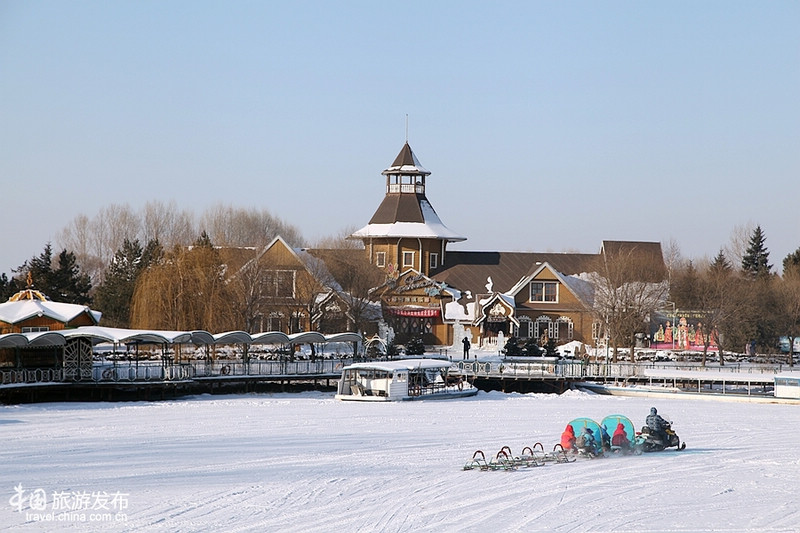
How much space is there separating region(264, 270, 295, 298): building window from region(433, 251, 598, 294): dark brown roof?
591 inches

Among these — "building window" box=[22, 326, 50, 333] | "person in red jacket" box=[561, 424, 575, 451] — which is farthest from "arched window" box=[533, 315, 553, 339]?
"person in red jacket" box=[561, 424, 575, 451]

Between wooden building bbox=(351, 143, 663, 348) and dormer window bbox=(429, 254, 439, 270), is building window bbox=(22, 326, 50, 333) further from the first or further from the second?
dormer window bbox=(429, 254, 439, 270)

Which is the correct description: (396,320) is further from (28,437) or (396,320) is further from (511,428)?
(28,437)

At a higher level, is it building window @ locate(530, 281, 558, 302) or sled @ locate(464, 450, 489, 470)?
building window @ locate(530, 281, 558, 302)

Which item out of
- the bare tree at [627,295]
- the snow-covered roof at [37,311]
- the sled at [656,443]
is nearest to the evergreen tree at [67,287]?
the snow-covered roof at [37,311]

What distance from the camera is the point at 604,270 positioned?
214 ft

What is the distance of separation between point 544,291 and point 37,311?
114ft

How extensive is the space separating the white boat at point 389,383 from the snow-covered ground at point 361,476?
5.74m

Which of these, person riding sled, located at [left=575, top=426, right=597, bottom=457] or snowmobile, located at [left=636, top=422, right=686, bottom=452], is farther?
snowmobile, located at [left=636, top=422, right=686, bottom=452]

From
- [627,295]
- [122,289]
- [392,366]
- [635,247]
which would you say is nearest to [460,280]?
[635,247]

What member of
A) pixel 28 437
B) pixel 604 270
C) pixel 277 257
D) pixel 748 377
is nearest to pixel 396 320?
pixel 277 257

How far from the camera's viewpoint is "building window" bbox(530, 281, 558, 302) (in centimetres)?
6819

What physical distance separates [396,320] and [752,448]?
41.2 m

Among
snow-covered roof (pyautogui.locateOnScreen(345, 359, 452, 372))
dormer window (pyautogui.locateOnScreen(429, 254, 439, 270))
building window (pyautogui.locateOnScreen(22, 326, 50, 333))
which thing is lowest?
snow-covered roof (pyautogui.locateOnScreen(345, 359, 452, 372))
